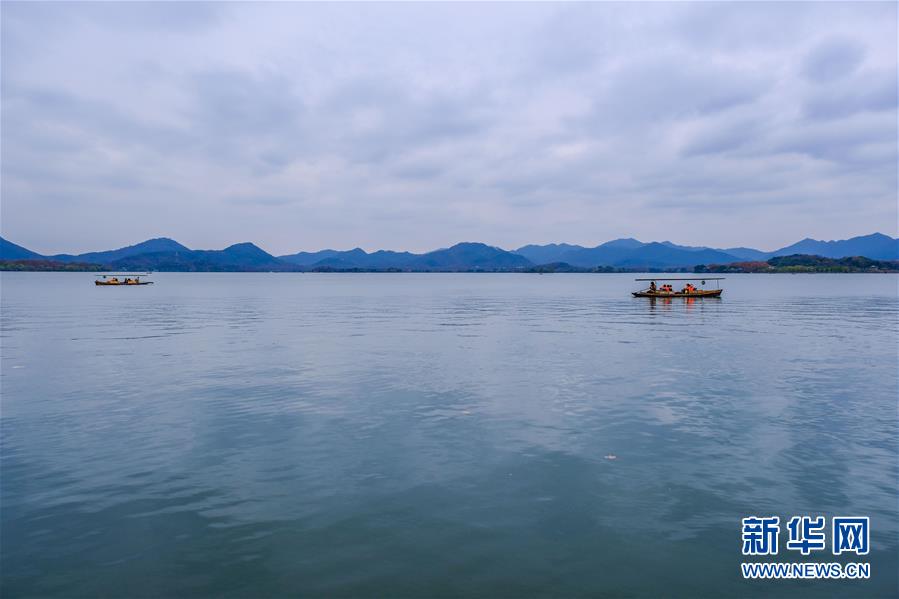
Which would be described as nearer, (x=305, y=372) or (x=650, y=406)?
(x=650, y=406)

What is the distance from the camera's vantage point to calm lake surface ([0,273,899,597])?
48.2 feet

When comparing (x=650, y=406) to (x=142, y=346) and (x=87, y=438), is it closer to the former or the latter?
(x=87, y=438)

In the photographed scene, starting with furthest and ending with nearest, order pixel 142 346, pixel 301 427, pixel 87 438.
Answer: pixel 142 346 < pixel 301 427 < pixel 87 438

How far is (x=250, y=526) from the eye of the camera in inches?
664

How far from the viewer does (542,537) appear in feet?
53.5

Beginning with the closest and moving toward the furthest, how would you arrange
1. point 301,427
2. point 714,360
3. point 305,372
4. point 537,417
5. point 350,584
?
1. point 350,584
2. point 301,427
3. point 537,417
4. point 305,372
5. point 714,360

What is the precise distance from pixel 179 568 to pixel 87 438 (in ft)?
45.8

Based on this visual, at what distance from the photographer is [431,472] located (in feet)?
69.8

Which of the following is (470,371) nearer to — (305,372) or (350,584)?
(305,372)

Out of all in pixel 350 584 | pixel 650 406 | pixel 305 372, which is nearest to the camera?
pixel 350 584

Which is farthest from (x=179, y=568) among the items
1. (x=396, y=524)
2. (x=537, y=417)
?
(x=537, y=417)

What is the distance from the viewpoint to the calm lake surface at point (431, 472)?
1468 cm

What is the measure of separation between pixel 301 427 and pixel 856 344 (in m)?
56.4

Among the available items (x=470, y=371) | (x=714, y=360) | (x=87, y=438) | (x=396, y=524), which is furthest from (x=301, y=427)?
(x=714, y=360)
